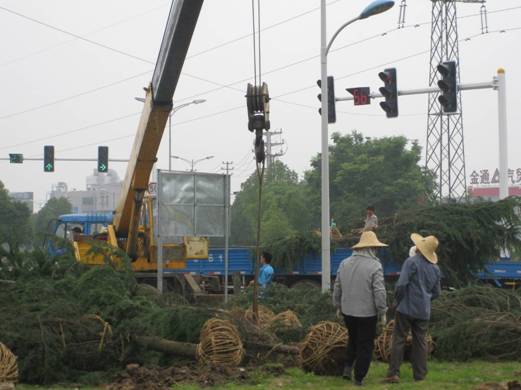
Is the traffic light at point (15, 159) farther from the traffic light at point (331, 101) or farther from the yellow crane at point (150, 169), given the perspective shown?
the traffic light at point (331, 101)

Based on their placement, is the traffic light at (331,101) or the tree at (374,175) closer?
the traffic light at (331,101)

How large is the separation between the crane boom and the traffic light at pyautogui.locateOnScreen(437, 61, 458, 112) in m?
7.49

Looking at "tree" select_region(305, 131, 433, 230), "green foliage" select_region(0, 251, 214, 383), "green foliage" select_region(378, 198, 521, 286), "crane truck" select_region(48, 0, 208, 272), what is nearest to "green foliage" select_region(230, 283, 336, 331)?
"green foliage" select_region(0, 251, 214, 383)

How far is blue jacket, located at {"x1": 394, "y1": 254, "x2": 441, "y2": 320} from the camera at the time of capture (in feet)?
33.4

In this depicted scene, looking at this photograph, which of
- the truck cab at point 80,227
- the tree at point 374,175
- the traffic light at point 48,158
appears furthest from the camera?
the tree at point 374,175

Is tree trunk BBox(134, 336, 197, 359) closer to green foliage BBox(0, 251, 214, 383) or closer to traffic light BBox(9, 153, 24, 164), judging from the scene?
green foliage BBox(0, 251, 214, 383)

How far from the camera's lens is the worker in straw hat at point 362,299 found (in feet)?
32.7

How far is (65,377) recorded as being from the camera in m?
11.2

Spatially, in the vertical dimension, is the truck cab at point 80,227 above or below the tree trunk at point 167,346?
above

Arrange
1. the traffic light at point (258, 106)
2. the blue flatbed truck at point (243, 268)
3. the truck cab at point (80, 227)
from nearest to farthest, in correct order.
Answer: the traffic light at point (258, 106)
the truck cab at point (80, 227)
the blue flatbed truck at point (243, 268)

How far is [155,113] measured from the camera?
17781mm

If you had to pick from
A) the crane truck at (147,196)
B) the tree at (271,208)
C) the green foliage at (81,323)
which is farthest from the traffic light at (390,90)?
the tree at (271,208)

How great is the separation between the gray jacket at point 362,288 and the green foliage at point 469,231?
36.4ft

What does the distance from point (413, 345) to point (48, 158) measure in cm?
2885
